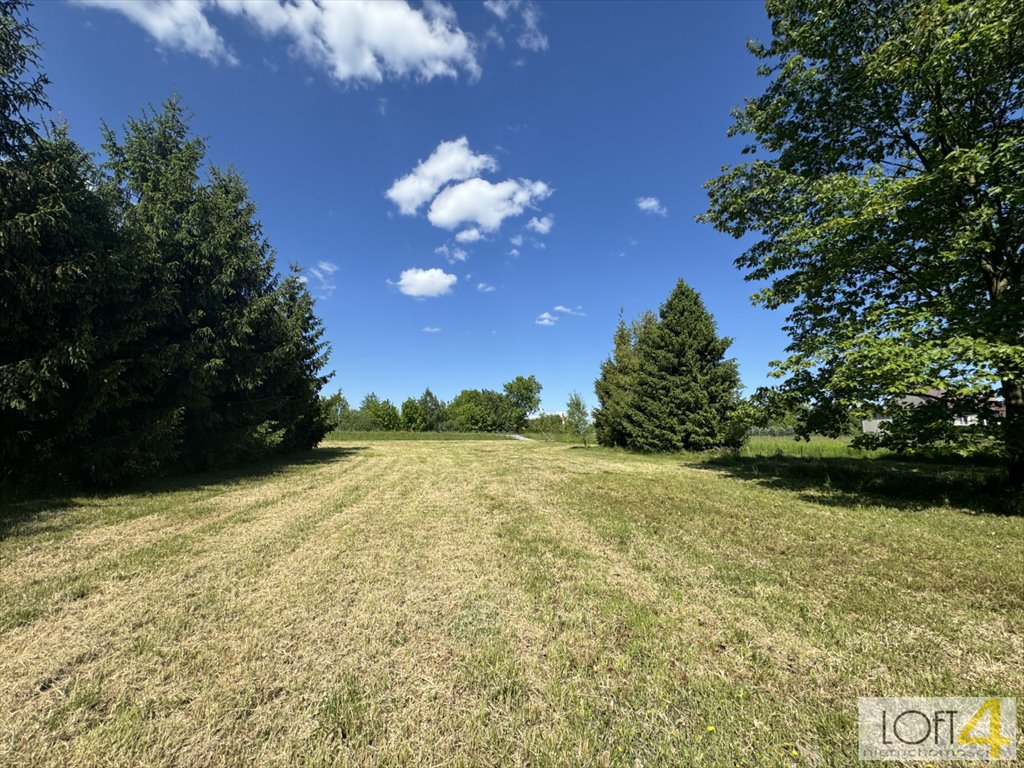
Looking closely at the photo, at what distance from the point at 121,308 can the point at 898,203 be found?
1815cm

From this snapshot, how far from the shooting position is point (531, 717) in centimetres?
261

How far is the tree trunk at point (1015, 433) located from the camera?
7.49 metres

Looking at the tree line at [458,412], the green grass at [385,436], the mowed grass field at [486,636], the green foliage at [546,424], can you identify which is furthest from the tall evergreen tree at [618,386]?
the tree line at [458,412]

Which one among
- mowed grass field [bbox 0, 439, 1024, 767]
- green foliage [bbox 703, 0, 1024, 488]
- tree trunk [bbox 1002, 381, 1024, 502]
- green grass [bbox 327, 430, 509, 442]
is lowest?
mowed grass field [bbox 0, 439, 1024, 767]

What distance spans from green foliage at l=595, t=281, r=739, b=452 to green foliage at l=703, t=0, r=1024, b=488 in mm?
11692

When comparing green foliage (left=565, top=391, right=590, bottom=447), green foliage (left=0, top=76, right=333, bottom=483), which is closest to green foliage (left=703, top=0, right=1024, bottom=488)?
green foliage (left=0, top=76, right=333, bottom=483)

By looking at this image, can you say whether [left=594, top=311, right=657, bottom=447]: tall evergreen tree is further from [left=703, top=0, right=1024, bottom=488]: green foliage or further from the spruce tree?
[left=703, top=0, right=1024, bottom=488]: green foliage

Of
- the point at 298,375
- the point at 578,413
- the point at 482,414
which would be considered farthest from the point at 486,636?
the point at 482,414

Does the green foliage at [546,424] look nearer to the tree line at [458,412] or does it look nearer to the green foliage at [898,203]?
the tree line at [458,412]

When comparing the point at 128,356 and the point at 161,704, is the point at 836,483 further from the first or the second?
the point at 128,356

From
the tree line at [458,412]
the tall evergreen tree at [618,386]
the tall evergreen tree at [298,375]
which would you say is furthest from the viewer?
the tree line at [458,412]

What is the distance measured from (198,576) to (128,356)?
913cm

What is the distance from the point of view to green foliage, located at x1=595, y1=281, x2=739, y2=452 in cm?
2234

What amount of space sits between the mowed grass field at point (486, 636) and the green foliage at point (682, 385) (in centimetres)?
1508
